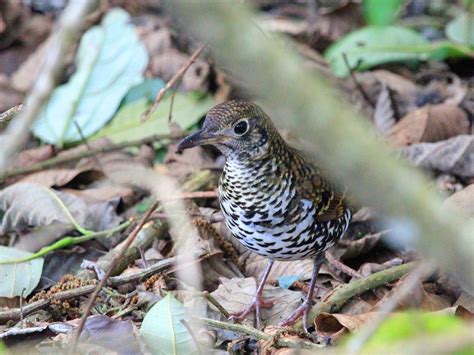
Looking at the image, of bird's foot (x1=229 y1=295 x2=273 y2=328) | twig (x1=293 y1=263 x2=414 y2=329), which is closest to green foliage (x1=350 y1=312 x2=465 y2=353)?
twig (x1=293 y1=263 x2=414 y2=329)

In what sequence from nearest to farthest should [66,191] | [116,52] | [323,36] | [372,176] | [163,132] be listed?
[372,176] → [66,191] → [163,132] → [116,52] → [323,36]

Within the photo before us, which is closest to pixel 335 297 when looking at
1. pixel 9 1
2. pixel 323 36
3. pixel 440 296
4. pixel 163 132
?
pixel 440 296

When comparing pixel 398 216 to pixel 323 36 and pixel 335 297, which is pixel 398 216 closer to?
pixel 335 297

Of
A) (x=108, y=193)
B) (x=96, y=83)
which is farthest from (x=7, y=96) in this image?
(x=108, y=193)

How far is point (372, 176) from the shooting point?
1708mm

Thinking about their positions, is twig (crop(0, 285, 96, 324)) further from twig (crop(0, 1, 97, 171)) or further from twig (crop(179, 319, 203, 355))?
twig (crop(0, 1, 97, 171))

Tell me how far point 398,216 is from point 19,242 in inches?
133

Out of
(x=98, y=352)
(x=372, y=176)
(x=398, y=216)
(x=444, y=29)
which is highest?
(x=372, y=176)

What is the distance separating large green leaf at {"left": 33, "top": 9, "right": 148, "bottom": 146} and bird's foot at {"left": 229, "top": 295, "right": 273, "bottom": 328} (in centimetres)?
215

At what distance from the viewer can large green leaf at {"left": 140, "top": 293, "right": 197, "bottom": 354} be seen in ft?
11.6

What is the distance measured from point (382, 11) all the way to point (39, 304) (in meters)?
4.00

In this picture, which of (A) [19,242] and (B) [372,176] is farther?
(A) [19,242]

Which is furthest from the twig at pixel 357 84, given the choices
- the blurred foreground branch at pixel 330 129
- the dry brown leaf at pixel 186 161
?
the blurred foreground branch at pixel 330 129

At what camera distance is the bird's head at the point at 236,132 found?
364cm
